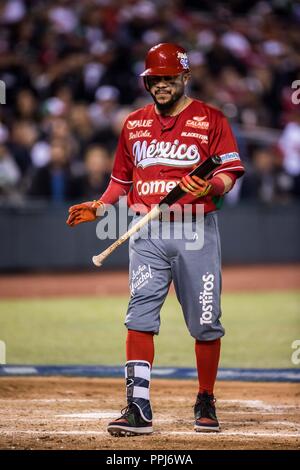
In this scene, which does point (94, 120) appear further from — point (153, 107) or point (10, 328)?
point (153, 107)

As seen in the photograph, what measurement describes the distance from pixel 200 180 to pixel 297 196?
36.3 ft

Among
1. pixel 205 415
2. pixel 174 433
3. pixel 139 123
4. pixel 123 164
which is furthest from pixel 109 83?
pixel 174 433

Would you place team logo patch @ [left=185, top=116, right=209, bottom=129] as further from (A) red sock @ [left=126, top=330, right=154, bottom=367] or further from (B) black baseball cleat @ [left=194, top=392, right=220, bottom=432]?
(B) black baseball cleat @ [left=194, top=392, right=220, bottom=432]

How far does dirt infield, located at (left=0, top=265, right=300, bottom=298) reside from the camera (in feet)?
46.0

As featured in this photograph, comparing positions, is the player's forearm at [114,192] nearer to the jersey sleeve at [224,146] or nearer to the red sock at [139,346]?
the jersey sleeve at [224,146]

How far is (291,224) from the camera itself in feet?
53.2

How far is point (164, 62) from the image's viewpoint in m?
6.00

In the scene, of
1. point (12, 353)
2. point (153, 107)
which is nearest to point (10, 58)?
point (12, 353)

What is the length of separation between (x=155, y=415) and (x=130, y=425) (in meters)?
0.70

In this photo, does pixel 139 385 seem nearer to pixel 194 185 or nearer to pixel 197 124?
pixel 194 185

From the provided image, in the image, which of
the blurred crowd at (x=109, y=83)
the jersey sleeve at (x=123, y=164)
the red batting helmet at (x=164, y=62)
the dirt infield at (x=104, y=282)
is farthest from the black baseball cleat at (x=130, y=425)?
the blurred crowd at (x=109, y=83)

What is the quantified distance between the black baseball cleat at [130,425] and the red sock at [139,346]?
273mm

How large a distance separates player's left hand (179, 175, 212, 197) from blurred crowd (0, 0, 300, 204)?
866cm

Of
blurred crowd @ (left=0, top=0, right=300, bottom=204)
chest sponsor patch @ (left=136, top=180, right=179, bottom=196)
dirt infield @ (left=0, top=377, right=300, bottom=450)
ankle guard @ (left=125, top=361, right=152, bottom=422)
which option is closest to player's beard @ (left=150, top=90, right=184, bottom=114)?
chest sponsor patch @ (left=136, top=180, right=179, bottom=196)
